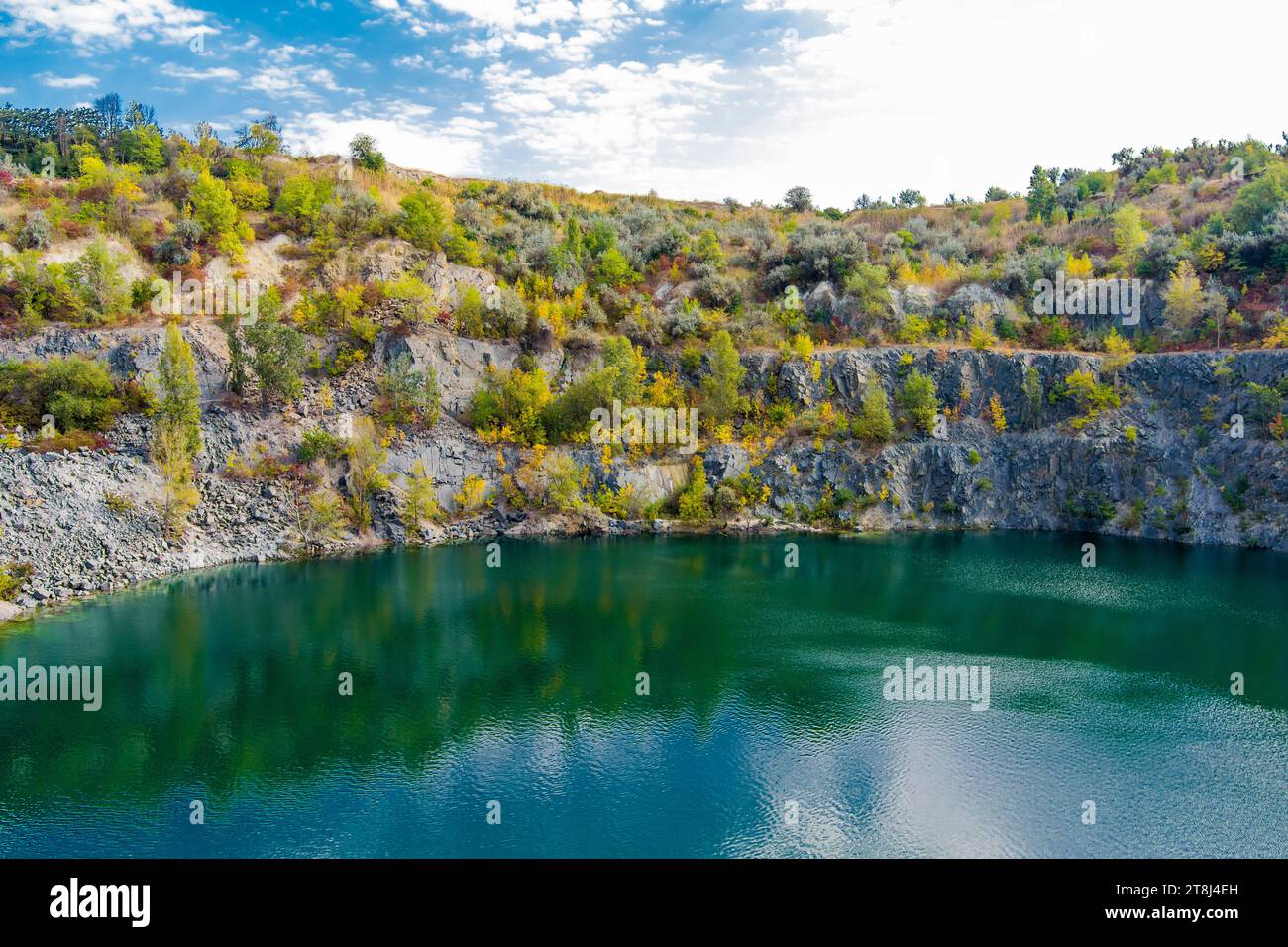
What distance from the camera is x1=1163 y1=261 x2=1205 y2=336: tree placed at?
57469 mm

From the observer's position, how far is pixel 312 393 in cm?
5288

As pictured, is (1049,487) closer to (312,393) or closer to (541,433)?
(541,433)

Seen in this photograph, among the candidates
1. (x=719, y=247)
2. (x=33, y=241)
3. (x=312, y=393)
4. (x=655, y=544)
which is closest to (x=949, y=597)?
(x=655, y=544)

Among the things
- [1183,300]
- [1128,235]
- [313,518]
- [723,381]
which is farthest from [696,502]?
[1128,235]

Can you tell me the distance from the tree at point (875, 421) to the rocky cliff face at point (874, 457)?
3.90ft

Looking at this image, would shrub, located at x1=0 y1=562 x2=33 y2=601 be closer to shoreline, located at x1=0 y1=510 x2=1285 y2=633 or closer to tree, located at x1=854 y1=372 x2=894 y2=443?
shoreline, located at x1=0 y1=510 x2=1285 y2=633

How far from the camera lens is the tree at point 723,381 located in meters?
58.7

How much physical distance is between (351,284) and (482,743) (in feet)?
156

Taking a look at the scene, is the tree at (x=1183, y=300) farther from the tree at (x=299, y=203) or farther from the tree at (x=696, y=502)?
the tree at (x=299, y=203)

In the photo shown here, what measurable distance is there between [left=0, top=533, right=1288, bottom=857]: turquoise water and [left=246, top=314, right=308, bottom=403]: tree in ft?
45.7

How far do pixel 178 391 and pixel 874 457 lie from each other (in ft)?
→ 149
